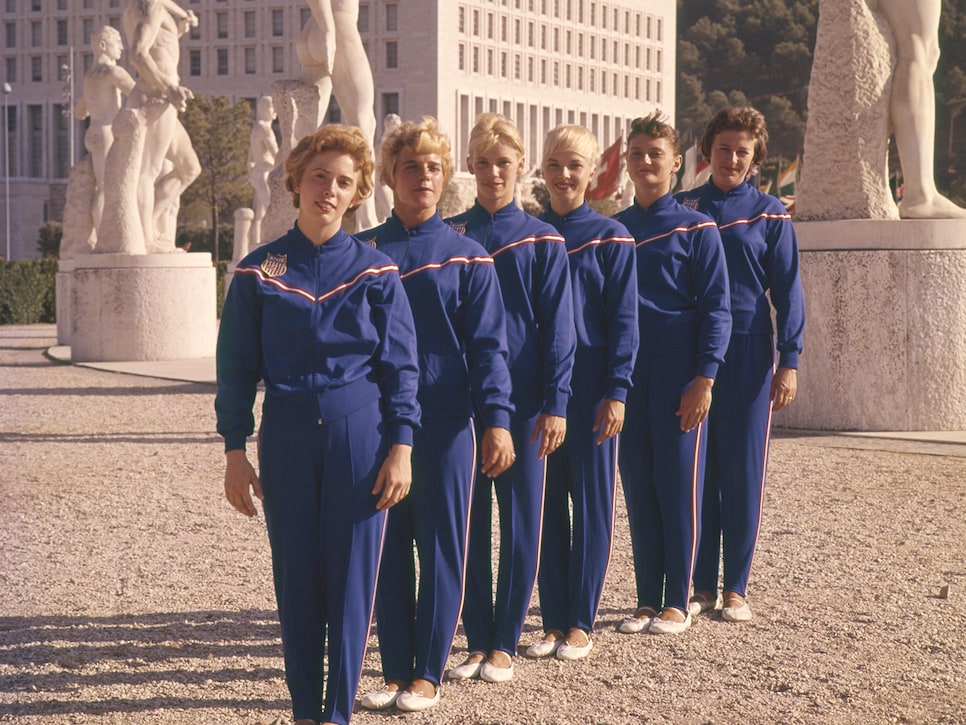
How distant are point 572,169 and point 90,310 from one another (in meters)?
15.1

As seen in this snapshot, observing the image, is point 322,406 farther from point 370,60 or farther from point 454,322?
point 370,60

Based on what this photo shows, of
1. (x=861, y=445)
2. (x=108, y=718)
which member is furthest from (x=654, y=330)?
(x=861, y=445)

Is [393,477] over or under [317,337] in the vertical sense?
under

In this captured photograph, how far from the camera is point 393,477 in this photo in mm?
4074

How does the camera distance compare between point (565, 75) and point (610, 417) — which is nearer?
point (610, 417)

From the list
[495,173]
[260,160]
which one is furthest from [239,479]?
[260,160]

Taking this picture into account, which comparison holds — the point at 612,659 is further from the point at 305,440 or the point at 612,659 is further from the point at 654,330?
the point at 305,440

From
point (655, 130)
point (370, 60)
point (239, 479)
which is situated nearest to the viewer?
point (239, 479)

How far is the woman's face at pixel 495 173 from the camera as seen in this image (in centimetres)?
490

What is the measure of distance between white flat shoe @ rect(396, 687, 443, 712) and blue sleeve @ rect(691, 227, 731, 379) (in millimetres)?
1603

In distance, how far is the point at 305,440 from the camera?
400 centimetres

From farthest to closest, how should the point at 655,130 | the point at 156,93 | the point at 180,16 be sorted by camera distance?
the point at 180,16 → the point at 156,93 → the point at 655,130

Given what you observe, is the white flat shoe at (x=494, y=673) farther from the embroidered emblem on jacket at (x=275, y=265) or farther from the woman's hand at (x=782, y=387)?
the woman's hand at (x=782, y=387)

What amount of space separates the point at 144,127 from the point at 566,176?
52.6 ft
